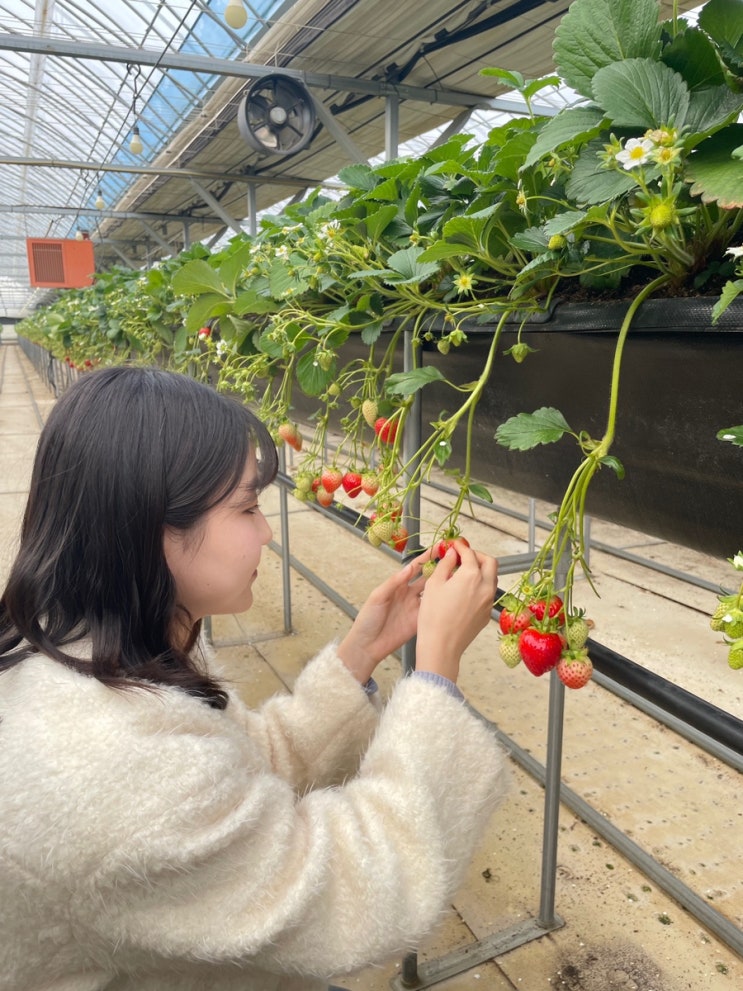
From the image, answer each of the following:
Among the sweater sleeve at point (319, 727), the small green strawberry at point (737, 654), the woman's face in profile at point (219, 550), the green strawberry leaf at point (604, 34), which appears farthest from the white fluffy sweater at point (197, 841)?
the green strawberry leaf at point (604, 34)

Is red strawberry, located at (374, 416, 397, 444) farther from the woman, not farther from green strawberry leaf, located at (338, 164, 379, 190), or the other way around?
green strawberry leaf, located at (338, 164, 379, 190)

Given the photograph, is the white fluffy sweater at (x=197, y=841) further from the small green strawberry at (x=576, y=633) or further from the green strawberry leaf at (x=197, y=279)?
the green strawberry leaf at (x=197, y=279)

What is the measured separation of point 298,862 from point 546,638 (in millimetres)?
299

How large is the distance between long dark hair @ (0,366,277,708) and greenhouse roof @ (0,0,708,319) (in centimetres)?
313

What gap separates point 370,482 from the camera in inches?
39.0

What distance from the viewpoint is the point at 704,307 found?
0.67 m

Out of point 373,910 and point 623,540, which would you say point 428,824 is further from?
point 623,540

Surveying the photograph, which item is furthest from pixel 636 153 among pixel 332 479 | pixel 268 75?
pixel 268 75

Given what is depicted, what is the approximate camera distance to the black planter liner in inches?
27.5

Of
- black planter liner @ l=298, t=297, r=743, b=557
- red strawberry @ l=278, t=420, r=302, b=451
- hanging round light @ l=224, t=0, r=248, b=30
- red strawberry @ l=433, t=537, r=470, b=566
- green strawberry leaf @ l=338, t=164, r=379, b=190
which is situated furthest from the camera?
hanging round light @ l=224, t=0, r=248, b=30

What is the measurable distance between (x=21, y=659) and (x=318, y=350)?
0.59 metres

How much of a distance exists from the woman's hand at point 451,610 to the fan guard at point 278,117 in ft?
12.5

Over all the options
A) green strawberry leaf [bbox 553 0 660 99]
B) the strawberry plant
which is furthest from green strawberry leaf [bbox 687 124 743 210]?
green strawberry leaf [bbox 553 0 660 99]

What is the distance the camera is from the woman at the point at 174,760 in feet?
2.04
